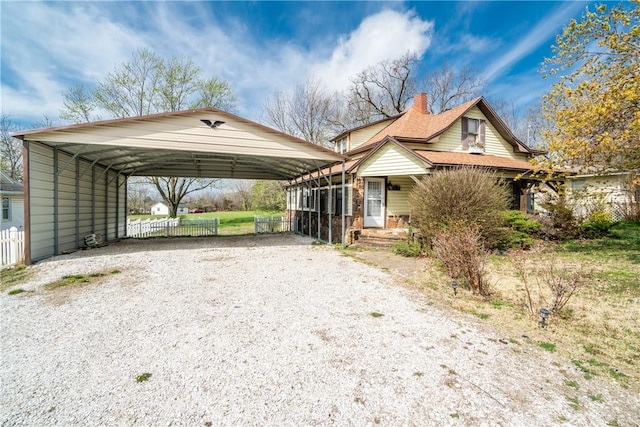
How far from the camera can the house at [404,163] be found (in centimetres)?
1173

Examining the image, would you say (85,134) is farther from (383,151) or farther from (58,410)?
(383,151)

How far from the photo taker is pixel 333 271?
7477 millimetres

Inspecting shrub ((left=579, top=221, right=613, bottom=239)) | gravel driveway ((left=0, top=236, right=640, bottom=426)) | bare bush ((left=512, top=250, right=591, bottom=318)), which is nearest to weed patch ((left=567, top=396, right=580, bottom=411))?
gravel driveway ((left=0, top=236, right=640, bottom=426))

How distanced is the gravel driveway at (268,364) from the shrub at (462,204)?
3.80 m

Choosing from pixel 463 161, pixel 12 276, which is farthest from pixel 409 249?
pixel 12 276

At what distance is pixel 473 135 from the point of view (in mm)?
15117

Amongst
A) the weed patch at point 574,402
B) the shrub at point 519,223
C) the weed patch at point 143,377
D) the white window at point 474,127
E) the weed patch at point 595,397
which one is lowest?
the weed patch at point 143,377

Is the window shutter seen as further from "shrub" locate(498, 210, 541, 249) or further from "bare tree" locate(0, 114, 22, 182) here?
"bare tree" locate(0, 114, 22, 182)

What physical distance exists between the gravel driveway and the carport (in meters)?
4.14

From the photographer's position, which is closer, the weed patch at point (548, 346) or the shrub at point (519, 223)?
the weed patch at point (548, 346)

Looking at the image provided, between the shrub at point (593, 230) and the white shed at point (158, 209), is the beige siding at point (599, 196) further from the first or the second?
the white shed at point (158, 209)

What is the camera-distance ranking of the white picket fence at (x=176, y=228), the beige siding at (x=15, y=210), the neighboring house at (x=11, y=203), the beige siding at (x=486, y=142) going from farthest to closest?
the beige siding at (x=15, y=210)
the neighboring house at (x=11, y=203)
the white picket fence at (x=176, y=228)
the beige siding at (x=486, y=142)

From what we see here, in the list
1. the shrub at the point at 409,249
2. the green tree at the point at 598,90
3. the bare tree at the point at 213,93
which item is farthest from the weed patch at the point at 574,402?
the bare tree at the point at 213,93

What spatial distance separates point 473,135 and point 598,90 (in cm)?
803
